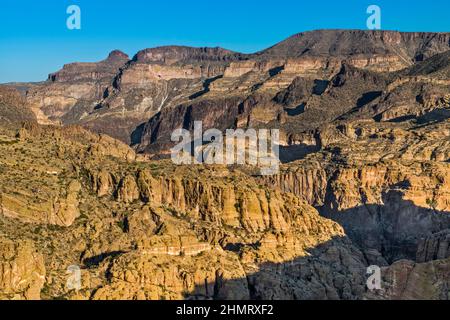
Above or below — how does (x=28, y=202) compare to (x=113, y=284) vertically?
above

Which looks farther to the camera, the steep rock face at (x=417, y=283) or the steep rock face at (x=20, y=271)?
the steep rock face at (x=20, y=271)

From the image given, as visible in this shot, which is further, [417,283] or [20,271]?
[20,271]

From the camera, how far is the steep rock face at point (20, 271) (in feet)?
538

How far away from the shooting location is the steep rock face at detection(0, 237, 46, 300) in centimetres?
16412

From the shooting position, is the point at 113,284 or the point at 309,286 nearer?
the point at 113,284

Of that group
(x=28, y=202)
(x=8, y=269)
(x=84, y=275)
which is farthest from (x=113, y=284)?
(x=28, y=202)

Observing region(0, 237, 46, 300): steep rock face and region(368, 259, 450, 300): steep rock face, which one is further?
region(0, 237, 46, 300): steep rock face

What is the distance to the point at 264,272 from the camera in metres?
192

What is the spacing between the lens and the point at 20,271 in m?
168

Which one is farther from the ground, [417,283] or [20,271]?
[20,271]
